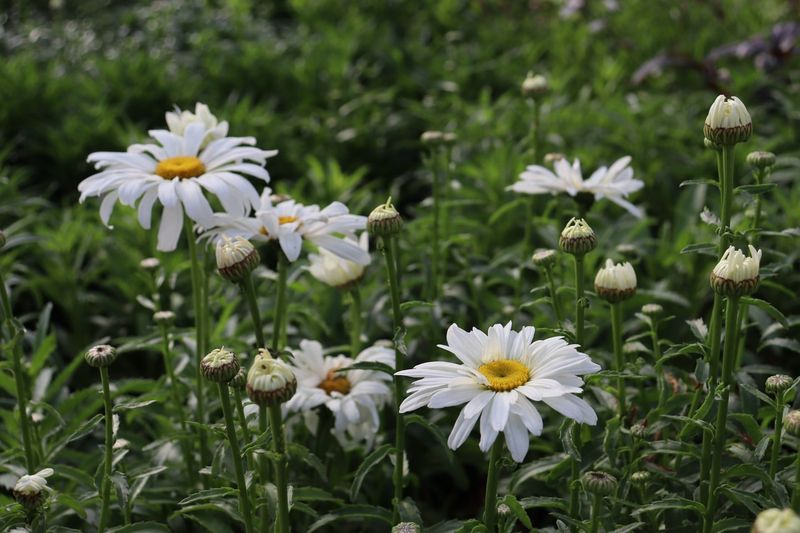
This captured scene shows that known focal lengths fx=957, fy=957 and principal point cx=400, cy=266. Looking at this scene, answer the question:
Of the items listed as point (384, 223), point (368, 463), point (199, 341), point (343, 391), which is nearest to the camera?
point (384, 223)

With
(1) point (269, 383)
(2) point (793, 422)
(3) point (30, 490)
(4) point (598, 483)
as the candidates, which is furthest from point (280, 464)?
(2) point (793, 422)

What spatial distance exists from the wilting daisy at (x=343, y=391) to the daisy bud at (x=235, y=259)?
0.42 meters

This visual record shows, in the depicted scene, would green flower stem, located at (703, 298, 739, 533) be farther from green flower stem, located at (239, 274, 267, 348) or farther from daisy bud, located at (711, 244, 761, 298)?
green flower stem, located at (239, 274, 267, 348)

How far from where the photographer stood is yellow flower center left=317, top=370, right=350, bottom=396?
215cm

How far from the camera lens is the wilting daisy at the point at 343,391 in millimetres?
2059

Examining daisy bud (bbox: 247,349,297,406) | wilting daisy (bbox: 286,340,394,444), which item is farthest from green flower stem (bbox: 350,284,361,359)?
daisy bud (bbox: 247,349,297,406)

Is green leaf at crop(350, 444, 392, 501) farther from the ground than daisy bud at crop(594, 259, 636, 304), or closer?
closer

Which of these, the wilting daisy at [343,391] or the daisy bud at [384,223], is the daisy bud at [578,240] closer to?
the daisy bud at [384,223]

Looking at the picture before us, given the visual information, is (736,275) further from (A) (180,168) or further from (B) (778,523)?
(A) (180,168)

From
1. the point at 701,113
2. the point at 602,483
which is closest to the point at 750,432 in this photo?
the point at 602,483

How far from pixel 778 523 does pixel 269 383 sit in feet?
2.47

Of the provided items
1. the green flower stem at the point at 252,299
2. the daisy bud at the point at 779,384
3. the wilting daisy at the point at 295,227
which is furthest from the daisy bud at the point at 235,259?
the daisy bud at the point at 779,384

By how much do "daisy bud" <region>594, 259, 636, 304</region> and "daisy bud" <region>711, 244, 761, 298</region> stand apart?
0.25 metres

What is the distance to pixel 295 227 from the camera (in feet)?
6.48
